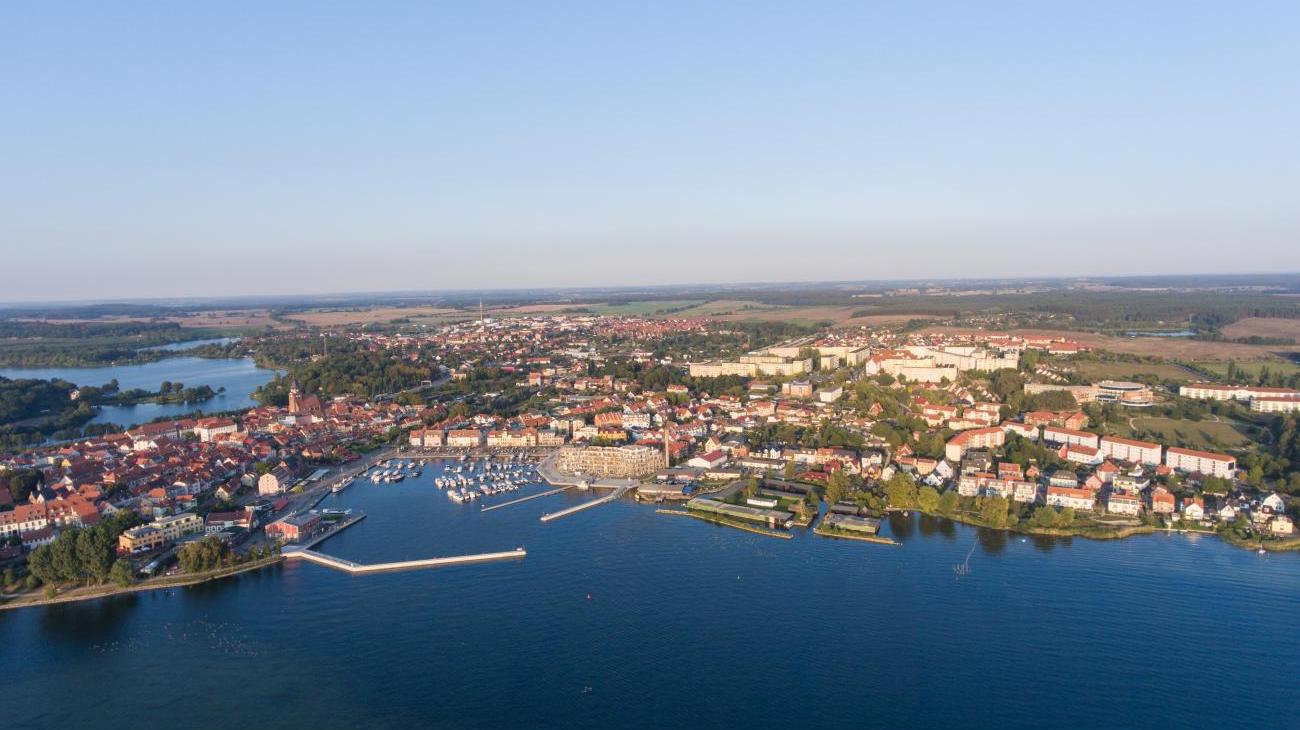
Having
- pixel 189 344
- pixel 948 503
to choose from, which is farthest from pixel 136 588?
pixel 189 344

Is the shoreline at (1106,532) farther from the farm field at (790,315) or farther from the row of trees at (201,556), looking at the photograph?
the farm field at (790,315)

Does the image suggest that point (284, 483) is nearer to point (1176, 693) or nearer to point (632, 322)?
point (1176, 693)

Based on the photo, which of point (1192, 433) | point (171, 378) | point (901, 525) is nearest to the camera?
point (901, 525)

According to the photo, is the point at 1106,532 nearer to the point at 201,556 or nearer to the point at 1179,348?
the point at 201,556

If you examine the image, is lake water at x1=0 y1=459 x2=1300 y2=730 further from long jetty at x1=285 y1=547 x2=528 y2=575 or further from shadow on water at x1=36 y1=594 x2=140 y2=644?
long jetty at x1=285 y1=547 x2=528 y2=575

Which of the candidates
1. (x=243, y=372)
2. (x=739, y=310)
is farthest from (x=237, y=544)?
(x=739, y=310)
